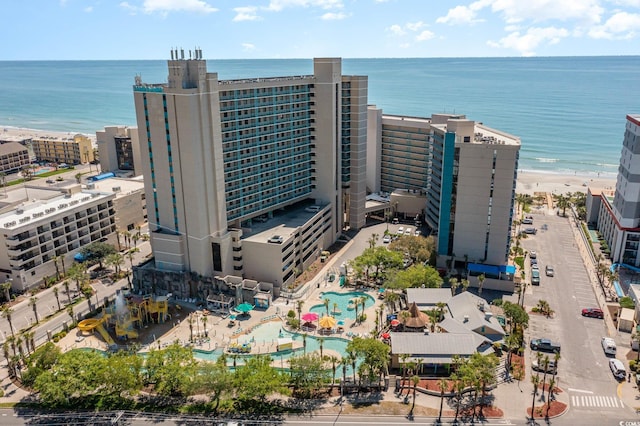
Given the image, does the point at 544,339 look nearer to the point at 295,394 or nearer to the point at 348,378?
the point at 348,378

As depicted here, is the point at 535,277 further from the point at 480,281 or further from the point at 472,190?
the point at 472,190

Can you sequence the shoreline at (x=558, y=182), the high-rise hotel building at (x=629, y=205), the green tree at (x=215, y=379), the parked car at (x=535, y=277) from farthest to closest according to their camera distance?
the shoreline at (x=558, y=182) → the high-rise hotel building at (x=629, y=205) → the parked car at (x=535, y=277) → the green tree at (x=215, y=379)

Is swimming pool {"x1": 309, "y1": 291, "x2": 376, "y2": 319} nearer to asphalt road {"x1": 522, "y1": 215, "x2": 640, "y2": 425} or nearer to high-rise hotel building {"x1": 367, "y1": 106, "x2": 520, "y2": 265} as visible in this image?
high-rise hotel building {"x1": 367, "y1": 106, "x2": 520, "y2": 265}

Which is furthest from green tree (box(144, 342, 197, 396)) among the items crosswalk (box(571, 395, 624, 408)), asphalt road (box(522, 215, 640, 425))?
crosswalk (box(571, 395, 624, 408))

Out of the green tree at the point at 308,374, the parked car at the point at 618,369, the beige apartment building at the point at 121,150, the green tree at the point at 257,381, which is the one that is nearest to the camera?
the green tree at the point at 257,381

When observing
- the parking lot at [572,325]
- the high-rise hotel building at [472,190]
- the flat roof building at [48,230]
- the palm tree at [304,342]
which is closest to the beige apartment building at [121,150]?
the flat roof building at [48,230]

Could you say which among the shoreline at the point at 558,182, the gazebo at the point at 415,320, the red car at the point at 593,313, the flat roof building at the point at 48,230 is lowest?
the red car at the point at 593,313

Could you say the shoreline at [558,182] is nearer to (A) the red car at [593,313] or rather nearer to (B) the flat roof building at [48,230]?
(A) the red car at [593,313]
